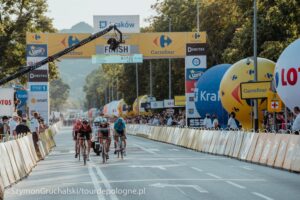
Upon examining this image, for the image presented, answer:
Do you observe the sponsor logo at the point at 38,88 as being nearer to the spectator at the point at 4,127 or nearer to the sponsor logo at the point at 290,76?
the spectator at the point at 4,127

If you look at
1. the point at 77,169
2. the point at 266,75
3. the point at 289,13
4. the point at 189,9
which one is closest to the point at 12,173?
the point at 77,169

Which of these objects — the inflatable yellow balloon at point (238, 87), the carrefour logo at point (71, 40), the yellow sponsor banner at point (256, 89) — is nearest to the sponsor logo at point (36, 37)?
the carrefour logo at point (71, 40)

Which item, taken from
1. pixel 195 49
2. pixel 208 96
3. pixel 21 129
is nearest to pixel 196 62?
pixel 195 49

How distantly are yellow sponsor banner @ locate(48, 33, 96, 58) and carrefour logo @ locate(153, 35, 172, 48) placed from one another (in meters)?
4.22

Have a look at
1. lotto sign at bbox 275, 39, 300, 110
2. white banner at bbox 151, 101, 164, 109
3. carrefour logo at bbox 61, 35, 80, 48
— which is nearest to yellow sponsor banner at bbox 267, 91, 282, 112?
lotto sign at bbox 275, 39, 300, 110

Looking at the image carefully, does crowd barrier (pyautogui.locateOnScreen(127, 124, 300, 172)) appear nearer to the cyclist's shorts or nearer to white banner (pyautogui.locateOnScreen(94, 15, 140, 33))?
the cyclist's shorts

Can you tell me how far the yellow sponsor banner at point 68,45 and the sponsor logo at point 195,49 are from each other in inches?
244

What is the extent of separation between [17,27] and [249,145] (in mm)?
44247

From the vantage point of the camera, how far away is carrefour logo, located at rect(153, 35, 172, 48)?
50594 mm

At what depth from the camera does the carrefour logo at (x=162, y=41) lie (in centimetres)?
5059

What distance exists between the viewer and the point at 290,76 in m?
26.9

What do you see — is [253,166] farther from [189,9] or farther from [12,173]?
[189,9]

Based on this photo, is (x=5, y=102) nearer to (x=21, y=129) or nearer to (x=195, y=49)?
(x=21, y=129)

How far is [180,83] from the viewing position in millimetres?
83312
